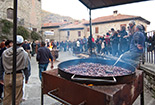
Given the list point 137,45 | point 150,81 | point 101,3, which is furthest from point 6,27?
point 150,81

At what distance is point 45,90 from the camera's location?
220 centimetres

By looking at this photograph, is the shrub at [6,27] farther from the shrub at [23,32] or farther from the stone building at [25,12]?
the stone building at [25,12]

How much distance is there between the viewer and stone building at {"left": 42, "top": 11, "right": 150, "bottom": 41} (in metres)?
28.0

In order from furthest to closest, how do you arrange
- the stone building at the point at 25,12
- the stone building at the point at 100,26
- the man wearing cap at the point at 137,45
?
the stone building at the point at 100,26 → the stone building at the point at 25,12 → the man wearing cap at the point at 137,45

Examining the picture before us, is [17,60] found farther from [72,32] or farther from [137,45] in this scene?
[72,32]

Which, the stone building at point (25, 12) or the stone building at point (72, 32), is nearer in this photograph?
the stone building at point (25, 12)

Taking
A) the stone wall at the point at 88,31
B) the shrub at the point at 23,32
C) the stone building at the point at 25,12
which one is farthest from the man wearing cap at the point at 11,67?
the stone wall at the point at 88,31

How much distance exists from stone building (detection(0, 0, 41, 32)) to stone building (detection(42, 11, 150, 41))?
9.26m

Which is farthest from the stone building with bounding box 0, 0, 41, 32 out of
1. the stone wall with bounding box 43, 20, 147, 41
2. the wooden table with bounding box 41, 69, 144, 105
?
the wooden table with bounding box 41, 69, 144, 105

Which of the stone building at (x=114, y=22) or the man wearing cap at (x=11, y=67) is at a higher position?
the stone building at (x=114, y=22)

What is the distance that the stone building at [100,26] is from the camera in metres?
28.0

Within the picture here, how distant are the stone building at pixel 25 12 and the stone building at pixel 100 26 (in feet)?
30.4

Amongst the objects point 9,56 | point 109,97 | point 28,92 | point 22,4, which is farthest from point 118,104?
point 22,4

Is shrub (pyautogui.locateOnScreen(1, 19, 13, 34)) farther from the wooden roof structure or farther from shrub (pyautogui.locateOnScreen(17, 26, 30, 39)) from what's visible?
the wooden roof structure
